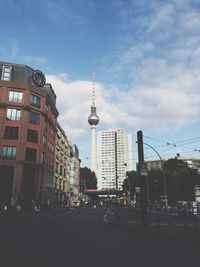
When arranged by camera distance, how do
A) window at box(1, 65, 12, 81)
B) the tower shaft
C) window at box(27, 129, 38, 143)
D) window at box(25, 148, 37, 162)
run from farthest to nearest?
1. the tower shaft
2. window at box(1, 65, 12, 81)
3. window at box(27, 129, 38, 143)
4. window at box(25, 148, 37, 162)

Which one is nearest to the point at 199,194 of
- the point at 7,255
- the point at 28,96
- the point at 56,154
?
the point at 7,255

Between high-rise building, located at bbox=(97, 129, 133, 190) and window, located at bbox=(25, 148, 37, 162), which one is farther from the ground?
high-rise building, located at bbox=(97, 129, 133, 190)

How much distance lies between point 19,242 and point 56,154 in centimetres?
7163

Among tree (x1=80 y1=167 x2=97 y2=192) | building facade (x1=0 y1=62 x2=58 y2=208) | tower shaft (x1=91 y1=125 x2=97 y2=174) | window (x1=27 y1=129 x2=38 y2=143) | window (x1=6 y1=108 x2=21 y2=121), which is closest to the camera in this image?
building facade (x1=0 y1=62 x2=58 y2=208)

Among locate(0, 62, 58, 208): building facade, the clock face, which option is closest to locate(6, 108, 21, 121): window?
locate(0, 62, 58, 208): building facade

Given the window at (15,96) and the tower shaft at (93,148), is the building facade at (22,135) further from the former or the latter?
the tower shaft at (93,148)

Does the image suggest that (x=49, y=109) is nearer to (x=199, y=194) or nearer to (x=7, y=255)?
(x=199, y=194)

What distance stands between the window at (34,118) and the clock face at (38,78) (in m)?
6.28

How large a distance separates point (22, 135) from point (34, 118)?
5.55 m

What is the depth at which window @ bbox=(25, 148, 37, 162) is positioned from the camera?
57.5 m

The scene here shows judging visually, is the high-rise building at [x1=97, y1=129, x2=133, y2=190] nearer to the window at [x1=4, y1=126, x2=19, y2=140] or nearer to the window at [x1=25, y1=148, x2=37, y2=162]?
the window at [x1=25, y1=148, x2=37, y2=162]

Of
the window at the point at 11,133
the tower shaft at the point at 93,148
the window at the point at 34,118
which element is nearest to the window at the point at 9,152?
the window at the point at 11,133

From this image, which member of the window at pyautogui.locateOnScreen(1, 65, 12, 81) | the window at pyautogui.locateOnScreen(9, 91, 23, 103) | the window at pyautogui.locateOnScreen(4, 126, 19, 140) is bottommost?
the window at pyautogui.locateOnScreen(4, 126, 19, 140)

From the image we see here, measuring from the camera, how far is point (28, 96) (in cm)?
5962
